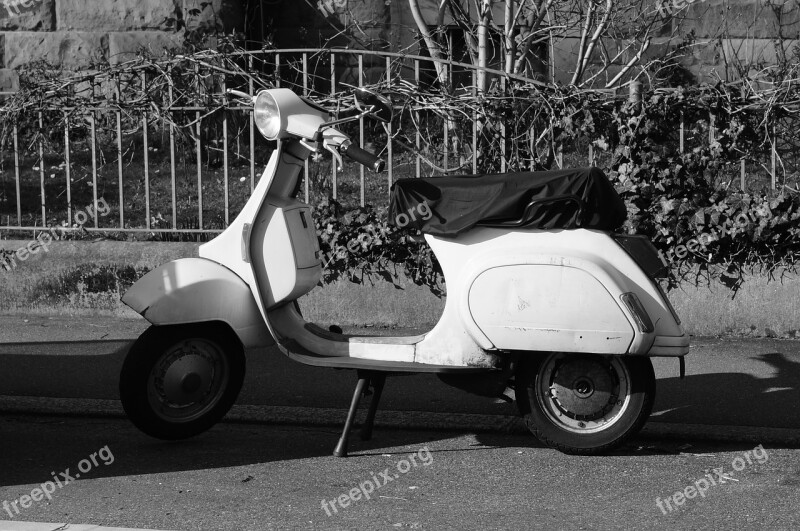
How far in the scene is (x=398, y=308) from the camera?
771 centimetres

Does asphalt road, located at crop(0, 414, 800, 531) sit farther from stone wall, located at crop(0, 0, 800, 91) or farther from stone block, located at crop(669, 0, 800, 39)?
stone block, located at crop(669, 0, 800, 39)

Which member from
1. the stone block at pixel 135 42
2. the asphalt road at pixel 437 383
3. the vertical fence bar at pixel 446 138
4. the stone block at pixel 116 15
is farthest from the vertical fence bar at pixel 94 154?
the stone block at pixel 116 15

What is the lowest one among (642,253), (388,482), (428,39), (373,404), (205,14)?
(388,482)

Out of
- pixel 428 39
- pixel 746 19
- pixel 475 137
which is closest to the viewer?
pixel 475 137

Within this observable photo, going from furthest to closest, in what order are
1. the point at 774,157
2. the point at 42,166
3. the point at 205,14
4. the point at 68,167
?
the point at 205,14 < the point at 68,167 < the point at 42,166 < the point at 774,157

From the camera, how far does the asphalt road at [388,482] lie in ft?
13.6

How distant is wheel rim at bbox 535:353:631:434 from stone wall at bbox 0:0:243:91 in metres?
7.41

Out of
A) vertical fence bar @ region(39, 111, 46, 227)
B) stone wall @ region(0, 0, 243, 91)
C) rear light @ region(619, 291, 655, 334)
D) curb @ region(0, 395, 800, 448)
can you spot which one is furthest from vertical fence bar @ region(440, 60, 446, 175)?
stone wall @ region(0, 0, 243, 91)

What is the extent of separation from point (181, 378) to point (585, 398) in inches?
68.5

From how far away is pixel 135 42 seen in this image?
1140 centimetres

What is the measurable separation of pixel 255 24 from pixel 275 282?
7.43 metres

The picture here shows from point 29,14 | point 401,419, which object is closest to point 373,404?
point 401,419

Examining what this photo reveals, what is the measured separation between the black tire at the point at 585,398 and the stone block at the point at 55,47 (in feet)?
25.9

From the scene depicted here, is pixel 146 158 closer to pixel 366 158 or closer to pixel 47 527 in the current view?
pixel 366 158
